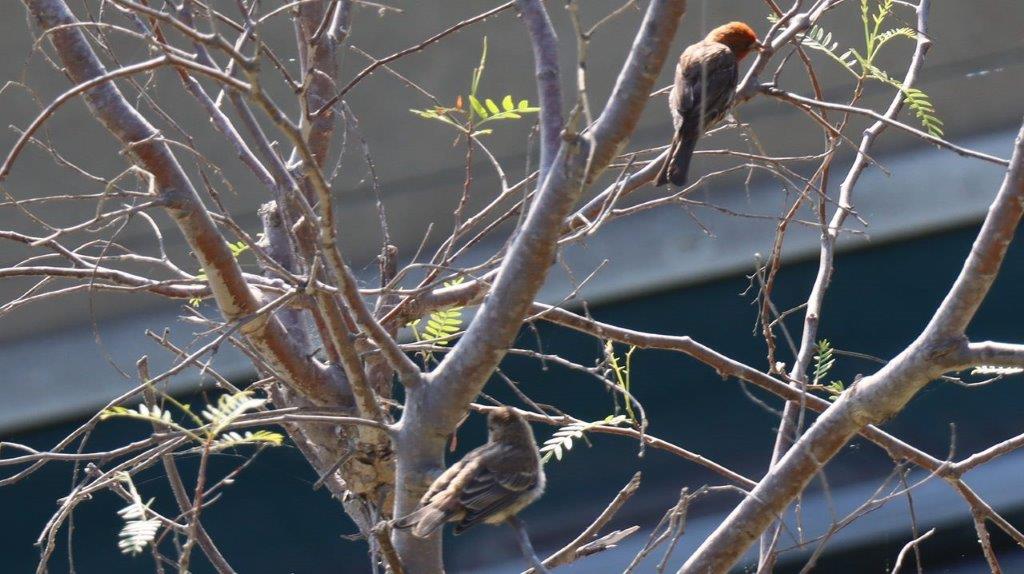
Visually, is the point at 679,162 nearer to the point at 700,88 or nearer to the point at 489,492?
the point at 700,88

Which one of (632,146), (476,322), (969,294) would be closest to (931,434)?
(632,146)

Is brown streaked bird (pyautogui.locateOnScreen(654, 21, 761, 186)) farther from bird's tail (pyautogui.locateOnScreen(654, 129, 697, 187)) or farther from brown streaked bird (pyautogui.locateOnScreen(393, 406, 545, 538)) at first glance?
brown streaked bird (pyautogui.locateOnScreen(393, 406, 545, 538))

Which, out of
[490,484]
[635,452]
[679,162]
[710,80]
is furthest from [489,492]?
[635,452]

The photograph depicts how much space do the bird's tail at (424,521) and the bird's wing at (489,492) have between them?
0.21 meters

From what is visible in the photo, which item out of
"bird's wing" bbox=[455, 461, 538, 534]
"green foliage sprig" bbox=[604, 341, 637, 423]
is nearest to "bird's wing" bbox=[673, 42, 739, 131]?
"green foliage sprig" bbox=[604, 341, 637, 423]

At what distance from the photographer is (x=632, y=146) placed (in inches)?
268

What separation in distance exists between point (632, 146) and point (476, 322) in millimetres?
5158

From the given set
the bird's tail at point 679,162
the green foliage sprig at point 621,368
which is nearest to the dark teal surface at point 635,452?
the bird's tail at point 679,162

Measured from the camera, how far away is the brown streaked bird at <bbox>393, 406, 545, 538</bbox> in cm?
194

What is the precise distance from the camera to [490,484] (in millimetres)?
2369

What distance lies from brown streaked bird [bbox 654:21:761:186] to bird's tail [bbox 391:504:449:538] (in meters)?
1.09

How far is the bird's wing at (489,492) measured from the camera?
224 centimetres

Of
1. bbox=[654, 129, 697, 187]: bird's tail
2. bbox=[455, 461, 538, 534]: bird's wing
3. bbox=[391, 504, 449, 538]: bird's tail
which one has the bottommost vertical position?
bbox=[455, 461, 538, 534]: bird's wing

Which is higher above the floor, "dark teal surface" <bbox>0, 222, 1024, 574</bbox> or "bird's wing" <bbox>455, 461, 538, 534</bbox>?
"bird's wing" <bbox>455, 461, 538, 534</bbox>
